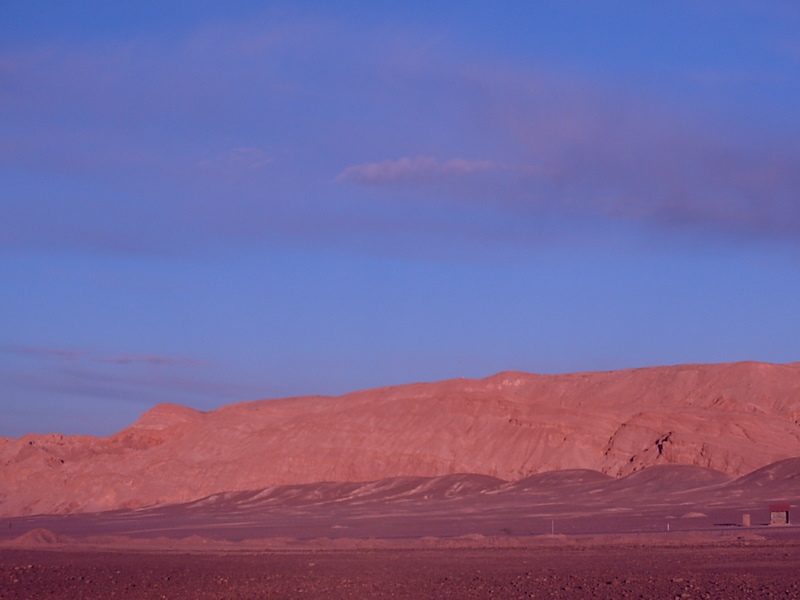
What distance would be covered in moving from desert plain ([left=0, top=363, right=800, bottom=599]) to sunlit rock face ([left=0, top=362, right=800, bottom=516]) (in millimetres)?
207

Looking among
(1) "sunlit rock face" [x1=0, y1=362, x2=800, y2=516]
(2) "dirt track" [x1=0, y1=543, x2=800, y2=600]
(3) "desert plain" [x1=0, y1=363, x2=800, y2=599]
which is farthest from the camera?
(1) "sunlit rock face" [x1=0, y1=362, x2=800, y2=516]

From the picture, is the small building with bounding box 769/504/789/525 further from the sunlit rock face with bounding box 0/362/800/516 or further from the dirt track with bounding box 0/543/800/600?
the sunlit rock face with bounding box 0/362/800/516

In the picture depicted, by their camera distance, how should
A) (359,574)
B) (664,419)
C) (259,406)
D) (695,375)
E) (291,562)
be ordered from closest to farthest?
(359,574)
(291,562)
(664,419)
(695,375)
(259,406)

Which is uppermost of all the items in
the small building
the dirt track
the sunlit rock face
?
the sunlit rock face

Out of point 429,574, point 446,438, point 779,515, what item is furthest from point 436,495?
point 429,574

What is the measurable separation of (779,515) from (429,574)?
87.4ft

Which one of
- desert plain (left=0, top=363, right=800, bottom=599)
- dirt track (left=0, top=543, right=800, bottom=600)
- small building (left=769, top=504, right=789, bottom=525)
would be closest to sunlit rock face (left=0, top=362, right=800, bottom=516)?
desert plain (left=0, top=363, right=800, bottom=599)

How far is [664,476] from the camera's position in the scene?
221 feet

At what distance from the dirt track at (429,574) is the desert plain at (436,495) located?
0.12m

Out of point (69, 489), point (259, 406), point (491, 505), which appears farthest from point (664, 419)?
point (69, 489)

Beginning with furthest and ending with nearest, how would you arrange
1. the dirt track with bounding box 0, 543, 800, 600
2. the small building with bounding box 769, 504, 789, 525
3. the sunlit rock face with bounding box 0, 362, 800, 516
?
1. the sunlit rock face with bounding box 0, 362, 800, 516
2. the small building with bounding box 769, 504, 789, 525
3. the dirt track with bounding box 0, 543, 800, 600

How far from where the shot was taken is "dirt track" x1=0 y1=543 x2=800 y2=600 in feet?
71.6

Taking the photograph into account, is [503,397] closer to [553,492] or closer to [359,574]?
[553,492]

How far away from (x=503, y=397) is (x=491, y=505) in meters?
23.0
